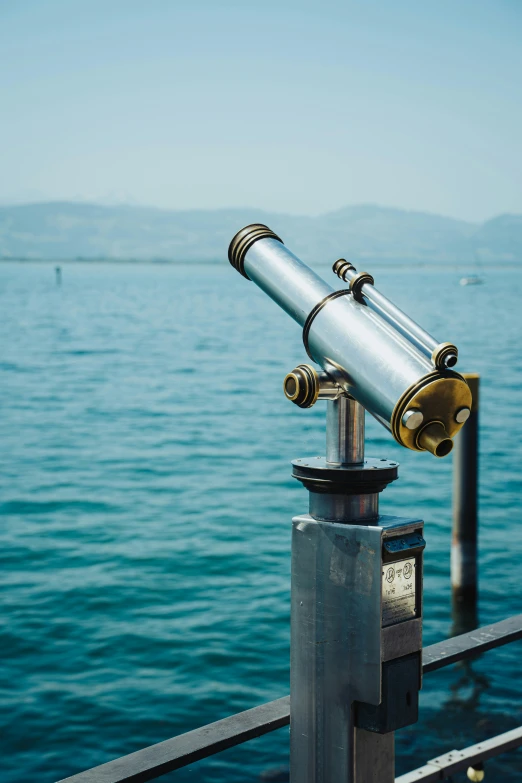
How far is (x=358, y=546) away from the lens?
1833mm

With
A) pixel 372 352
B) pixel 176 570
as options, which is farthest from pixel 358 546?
pixel 176 570

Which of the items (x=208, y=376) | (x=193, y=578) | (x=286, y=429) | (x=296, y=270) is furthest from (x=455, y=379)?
(x=208, y=376)

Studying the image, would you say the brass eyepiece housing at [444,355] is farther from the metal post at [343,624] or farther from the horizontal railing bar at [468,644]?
the horizontal railing bar at [468,644]

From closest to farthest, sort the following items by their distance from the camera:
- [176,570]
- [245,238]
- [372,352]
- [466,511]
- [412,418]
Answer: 1. [412,418]
2. [372,352]
3. [245,238]
4. [466,511]
5. [176,570]

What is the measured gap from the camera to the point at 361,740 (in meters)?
1.90

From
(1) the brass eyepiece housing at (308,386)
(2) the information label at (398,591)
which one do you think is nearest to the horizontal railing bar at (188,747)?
(2) the information label at (398,591)

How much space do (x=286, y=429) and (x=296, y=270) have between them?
1793cm

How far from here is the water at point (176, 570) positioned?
6754 mm

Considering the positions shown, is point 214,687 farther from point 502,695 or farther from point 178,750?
point 178,750

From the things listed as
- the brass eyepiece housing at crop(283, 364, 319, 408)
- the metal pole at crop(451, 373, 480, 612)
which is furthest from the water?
the brass eyepiece housing at crop(283, 364, 319, 408)

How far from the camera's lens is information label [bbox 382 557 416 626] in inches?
72.8

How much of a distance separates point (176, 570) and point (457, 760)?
25.5ft

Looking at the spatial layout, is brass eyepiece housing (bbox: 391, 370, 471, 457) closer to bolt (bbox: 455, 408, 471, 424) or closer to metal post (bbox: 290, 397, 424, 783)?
bolt (bbox: 455, 408, 471, 424)

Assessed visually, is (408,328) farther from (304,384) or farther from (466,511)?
(466,511)
